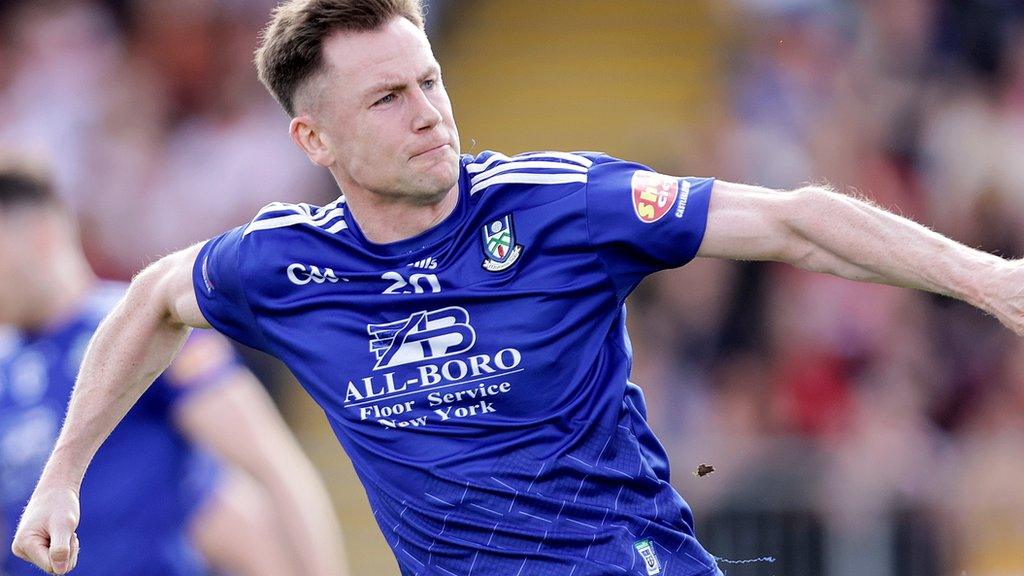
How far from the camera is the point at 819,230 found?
3516 mm

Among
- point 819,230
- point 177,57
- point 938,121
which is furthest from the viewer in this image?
point 177,57

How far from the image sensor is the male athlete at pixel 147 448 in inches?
241

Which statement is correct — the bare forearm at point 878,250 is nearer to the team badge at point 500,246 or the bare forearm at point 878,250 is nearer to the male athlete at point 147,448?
the team badge at point 500,246

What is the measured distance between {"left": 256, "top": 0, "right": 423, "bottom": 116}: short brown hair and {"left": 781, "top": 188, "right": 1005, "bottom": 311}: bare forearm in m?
1.24

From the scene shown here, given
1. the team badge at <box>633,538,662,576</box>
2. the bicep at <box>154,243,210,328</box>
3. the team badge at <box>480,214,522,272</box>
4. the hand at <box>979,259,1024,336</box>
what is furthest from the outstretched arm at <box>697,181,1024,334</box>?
the bicep at <box>154,243,210,328</box>

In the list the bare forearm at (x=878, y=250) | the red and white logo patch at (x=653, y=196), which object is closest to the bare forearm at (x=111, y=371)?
the red and white logo patch at (x=653, y=196)

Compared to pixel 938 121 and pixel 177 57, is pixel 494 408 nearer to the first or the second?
pixel 938 121

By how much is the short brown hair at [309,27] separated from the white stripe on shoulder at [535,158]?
426 millimetres

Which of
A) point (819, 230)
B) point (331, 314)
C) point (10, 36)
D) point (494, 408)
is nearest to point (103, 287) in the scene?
point (331, 314)

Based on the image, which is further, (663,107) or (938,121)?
(663,107)

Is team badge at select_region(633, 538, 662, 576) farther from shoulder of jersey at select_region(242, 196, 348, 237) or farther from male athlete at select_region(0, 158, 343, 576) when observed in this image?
male athlete at select_region(0, 158, 343, 576)

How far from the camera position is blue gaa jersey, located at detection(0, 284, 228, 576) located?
6109 millimetres

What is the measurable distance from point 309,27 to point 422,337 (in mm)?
916

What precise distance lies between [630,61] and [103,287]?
19.6 feet
